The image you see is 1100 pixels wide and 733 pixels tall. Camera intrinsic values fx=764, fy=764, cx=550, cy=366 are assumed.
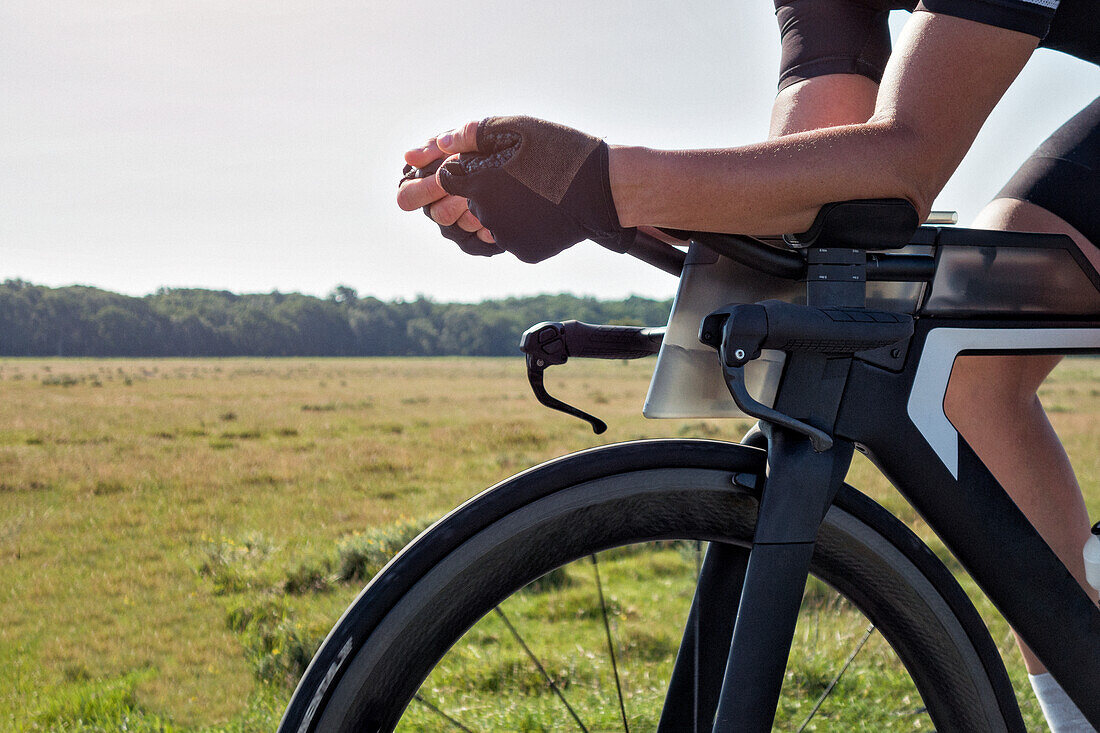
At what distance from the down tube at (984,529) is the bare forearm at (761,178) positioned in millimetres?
225

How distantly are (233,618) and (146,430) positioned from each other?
13.2 m

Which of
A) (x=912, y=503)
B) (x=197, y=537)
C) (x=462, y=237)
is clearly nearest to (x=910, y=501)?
(x=912, y=503)

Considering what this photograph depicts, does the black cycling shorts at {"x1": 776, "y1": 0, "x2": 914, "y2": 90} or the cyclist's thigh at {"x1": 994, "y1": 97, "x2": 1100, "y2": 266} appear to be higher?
the black cycling shorts at {"x1": 776, "y1": 0, "x2": 914, "y2": 90}

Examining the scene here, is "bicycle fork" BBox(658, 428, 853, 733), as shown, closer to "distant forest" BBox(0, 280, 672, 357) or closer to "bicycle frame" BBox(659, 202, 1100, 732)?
"bicycle frame" BBox(659, 202, 1100, 732)

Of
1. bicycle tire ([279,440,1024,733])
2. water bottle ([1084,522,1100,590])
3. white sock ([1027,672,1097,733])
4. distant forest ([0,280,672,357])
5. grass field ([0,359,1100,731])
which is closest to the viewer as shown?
bicycle tire ([279,440,1024,733])

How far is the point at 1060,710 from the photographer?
3.95 feet

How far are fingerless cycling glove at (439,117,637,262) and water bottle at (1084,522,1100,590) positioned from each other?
32.0 inches

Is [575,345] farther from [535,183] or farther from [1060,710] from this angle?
[1060,710]

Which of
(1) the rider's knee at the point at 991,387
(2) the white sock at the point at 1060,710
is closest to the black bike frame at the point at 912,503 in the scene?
(1) the rider's knee at the point at 991,387

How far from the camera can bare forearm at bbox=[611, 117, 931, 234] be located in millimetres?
792

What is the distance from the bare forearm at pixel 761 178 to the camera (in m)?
0.79

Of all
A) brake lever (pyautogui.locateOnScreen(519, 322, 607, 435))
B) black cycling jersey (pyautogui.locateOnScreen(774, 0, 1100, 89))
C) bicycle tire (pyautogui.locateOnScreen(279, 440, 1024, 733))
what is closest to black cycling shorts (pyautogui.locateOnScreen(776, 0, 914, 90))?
black cycling jersey (pyautogui.locateOnScreen(774, 0, 1100, 89))

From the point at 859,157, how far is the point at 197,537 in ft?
24.4

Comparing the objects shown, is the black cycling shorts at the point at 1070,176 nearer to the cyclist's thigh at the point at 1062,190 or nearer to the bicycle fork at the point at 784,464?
the cyclist's thigh at the point at 1062,190
